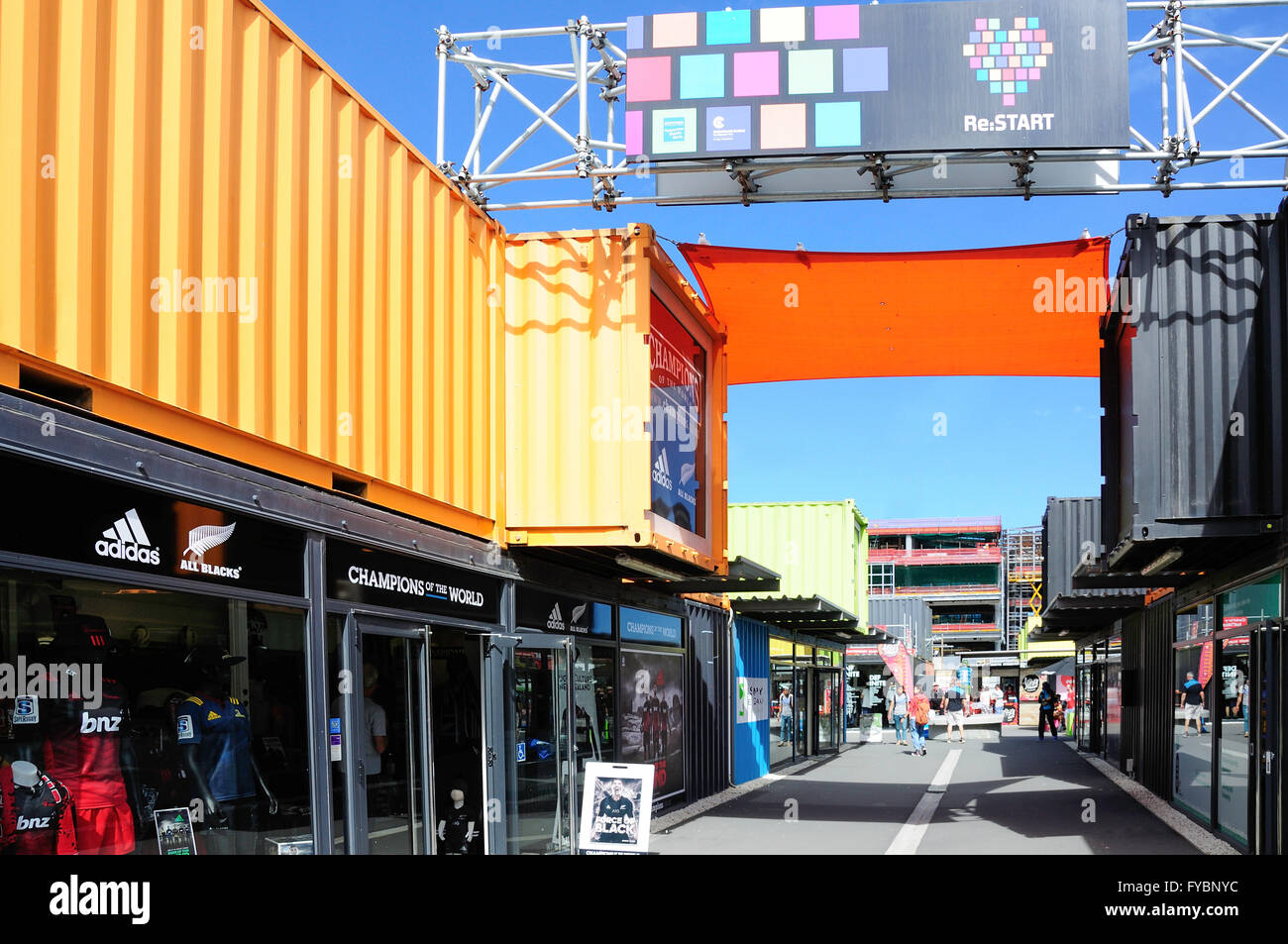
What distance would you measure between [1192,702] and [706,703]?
267 inches

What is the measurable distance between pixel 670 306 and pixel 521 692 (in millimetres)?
4215

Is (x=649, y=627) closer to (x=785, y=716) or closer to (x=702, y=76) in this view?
(x=702, y=76)

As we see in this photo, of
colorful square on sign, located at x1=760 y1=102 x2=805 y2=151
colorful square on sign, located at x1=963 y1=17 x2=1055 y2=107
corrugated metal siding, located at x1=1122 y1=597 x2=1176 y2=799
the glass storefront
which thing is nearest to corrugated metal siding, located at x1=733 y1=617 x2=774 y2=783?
corrugated metal siding, located at x1=1122 y1=597 x2=1176 y2=799

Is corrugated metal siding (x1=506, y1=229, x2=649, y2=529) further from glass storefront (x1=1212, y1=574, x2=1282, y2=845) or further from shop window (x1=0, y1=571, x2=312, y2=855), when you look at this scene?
glass storefront (x1=1212, y1=574, x2=1282, y2=845)

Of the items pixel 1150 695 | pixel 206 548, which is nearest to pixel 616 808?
pixel 206 548

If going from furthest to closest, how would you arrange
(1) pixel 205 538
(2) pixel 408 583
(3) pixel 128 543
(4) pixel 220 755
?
(2) pixel 408 583, (4) pixel 220 755, (1) pixel 205 538, (3) pixel 128 543

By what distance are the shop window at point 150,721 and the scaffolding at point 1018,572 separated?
78.4 meters

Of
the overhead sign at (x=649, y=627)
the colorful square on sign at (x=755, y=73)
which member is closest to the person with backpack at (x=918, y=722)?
the overhead sign at (x=649, y=627)

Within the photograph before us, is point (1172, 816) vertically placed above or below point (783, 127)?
below

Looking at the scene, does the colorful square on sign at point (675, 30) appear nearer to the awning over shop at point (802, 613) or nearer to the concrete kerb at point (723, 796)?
the concrete kerb at point (723, 796)

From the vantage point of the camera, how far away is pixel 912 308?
13031 millimetres

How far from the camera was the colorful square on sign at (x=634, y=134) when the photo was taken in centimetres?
1064
